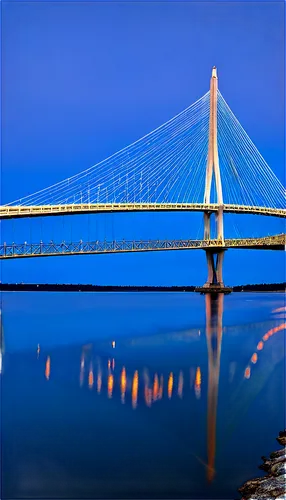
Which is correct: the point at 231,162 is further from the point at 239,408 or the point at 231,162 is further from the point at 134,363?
the point at 239,408

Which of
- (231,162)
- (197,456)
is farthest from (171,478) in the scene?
(231,162)

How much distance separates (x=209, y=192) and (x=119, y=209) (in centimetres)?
679

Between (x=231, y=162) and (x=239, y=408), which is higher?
(x=231, y=162)

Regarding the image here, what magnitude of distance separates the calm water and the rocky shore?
0.55 feet

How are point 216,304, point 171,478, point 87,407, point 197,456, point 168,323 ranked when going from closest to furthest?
point 171,478 < point 197,456 < point 87,407 < point 168,323 < point 216,304

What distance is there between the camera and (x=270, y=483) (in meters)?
5.44

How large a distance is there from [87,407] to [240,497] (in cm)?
416

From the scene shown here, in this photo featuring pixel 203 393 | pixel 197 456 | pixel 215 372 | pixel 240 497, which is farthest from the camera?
pixel 215 372

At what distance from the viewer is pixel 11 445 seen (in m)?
7.39

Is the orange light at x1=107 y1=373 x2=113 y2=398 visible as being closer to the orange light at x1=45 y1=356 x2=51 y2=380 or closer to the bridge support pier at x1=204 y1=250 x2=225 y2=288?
the orange light at x1=45 y1=356 x2=51 y2=380

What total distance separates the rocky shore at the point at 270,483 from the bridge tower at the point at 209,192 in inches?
1152

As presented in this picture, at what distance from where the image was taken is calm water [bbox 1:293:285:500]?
6238 millimetres

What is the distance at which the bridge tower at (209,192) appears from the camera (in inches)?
1396

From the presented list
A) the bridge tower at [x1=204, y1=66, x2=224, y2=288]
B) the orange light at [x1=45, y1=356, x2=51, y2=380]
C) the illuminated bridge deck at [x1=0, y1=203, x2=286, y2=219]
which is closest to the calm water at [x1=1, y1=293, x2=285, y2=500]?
the orange light at [x1=45, y1=356, x2=51, y2=380]
